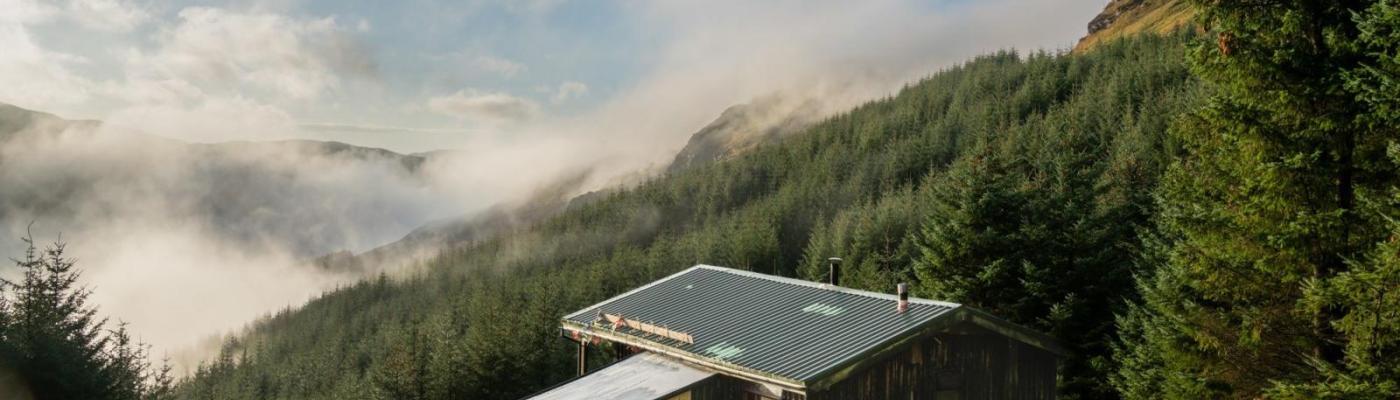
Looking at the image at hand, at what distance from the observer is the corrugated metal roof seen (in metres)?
17.5

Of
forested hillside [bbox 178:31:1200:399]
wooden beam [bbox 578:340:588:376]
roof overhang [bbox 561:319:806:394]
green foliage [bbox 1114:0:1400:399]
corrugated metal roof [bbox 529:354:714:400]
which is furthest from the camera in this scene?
forested hillside [bbox 178:31:1200:399]

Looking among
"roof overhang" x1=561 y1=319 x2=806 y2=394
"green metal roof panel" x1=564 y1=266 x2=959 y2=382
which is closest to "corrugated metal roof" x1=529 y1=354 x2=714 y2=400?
"roof overhang" x1=561 y1=319 x2=806 y2=394

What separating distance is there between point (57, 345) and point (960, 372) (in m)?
32.5

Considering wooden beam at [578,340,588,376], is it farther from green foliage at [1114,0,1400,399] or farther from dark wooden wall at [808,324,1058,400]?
green foliage at [1114,0,1400,399]

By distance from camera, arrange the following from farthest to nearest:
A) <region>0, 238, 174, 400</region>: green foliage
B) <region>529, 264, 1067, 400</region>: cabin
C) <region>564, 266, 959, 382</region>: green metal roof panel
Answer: <region>0, 238, 174, 400</region>: green foliage
<region>564, 266, 959, 382</region>: green metal roof panel
<region>529, 264, 1067, 400</region>: cabin

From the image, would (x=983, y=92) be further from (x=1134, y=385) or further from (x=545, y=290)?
(x=1134, y=385)

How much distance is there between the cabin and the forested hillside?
7.24 metres

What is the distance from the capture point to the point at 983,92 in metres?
136

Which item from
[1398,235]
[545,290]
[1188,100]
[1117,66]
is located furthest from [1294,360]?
[1117,66]

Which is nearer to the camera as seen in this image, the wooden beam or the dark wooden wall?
the dark wooden wall

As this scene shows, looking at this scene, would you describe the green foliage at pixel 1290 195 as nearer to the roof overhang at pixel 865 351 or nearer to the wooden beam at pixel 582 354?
the roof overhang at pixel 865 351

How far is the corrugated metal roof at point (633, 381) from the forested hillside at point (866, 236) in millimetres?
12326

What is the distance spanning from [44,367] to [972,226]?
32955mm

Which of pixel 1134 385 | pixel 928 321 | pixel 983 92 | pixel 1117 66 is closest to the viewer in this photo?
pixel 928 321
